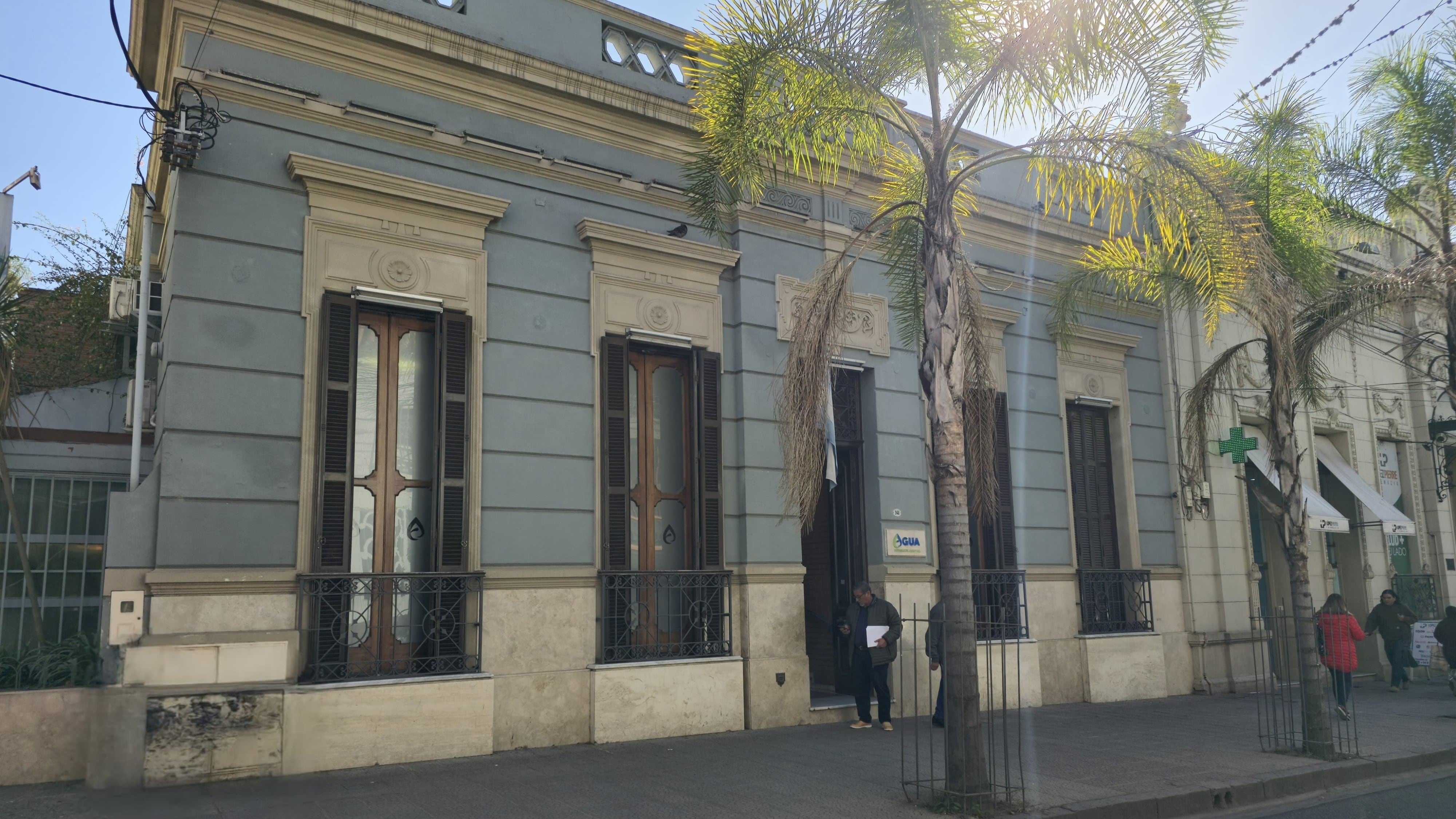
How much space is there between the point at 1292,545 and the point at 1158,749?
8.33ft

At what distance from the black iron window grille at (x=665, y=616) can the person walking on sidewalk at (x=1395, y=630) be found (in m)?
11.4

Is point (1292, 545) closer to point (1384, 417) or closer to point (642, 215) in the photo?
point (642, 215)

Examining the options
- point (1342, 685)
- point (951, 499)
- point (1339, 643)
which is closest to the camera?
point (951, 499)

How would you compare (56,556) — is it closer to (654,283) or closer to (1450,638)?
(654,283)

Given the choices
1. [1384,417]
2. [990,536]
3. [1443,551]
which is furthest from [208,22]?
[1443,551]

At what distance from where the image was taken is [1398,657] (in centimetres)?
1675

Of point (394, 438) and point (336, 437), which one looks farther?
point (394, 438)

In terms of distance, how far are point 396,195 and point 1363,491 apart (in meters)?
16.9

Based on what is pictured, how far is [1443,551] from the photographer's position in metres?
20.5

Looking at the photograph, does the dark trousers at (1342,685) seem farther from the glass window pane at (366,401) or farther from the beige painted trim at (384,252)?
the glass window pane at (366,401)

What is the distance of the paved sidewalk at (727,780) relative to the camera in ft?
24.6

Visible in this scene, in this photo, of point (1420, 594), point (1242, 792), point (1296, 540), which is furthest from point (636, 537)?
point (1420, 594)

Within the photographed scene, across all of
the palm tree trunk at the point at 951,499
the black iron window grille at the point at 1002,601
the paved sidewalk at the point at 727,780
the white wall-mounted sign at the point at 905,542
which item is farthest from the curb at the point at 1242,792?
the white wall-mounted sign at the point at 905,542

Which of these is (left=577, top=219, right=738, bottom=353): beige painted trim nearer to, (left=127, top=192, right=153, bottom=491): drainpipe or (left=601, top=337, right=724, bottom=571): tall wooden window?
(left=601, top=337, right=724, bottom=571): tall wooden window
